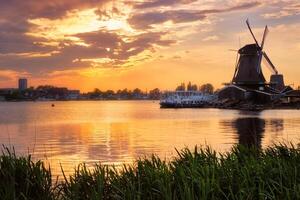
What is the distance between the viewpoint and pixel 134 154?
1678 inches

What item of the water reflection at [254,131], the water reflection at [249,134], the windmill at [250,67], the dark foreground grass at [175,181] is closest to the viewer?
the dark foreground grass at [175,181]

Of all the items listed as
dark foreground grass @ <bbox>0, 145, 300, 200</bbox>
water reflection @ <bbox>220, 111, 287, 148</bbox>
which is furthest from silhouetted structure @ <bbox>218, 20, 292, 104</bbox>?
dark foreground grass @ <bbox>0, 145, 300, 200</bbox>

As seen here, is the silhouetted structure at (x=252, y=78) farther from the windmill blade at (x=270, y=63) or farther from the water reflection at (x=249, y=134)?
the water reflection at (x=249, y=134)

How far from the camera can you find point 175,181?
13.5 meters

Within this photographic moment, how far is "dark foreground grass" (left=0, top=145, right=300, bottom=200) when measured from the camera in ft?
41.6

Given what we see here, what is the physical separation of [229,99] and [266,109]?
84.6 ft

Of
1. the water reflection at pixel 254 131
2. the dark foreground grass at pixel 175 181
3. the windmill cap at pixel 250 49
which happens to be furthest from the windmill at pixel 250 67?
the dark foreground grass at pixel 175 181

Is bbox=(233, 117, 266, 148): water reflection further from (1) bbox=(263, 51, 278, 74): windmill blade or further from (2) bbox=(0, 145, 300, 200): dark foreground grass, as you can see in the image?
(1) bbox=(263, 51, 278, 74): windmill blade

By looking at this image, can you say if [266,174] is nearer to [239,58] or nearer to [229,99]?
[239,58]

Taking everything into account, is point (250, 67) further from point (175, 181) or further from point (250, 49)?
point (175, 181)

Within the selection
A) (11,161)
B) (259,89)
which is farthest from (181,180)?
(259,89)

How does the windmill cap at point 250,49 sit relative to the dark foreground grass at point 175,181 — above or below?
above

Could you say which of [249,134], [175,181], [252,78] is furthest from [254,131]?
[252,78]

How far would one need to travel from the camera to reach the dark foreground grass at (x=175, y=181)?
12688mm
